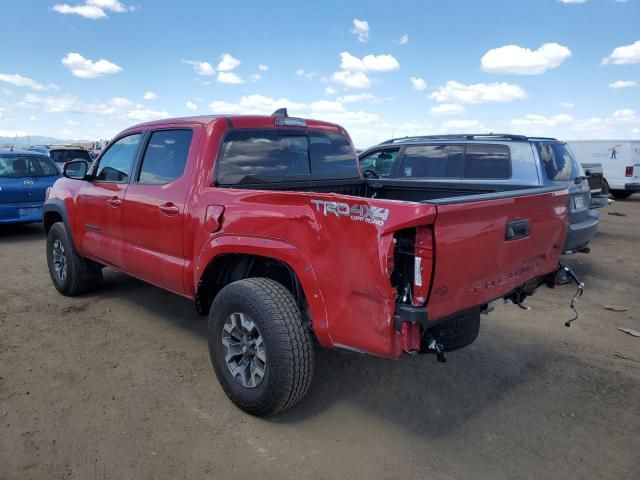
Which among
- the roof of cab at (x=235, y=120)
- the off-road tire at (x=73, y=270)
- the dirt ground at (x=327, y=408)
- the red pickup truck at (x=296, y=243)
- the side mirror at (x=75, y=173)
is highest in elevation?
the roof of cab at (x=235, y=120)

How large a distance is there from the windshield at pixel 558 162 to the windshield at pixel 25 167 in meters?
9.11

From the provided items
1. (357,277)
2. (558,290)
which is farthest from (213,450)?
(558,290)

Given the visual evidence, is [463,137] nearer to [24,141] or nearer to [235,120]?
[235,120]

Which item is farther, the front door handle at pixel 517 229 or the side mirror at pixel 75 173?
the side mirror at pixel 75 173

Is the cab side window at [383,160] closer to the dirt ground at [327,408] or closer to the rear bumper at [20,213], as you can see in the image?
the dirt ground at [327,408]

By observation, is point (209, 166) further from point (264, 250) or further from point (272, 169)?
point (264, 250)

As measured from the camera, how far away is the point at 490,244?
2730 mm

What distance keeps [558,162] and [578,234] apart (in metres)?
0.97

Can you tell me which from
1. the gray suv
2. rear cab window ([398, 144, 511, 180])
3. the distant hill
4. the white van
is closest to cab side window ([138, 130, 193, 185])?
the gray suv

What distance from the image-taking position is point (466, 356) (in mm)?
4113

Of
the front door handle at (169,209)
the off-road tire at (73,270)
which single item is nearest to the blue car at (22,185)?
the off-road tire at (73,270)

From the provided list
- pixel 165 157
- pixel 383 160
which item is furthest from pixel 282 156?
pixel 383 160

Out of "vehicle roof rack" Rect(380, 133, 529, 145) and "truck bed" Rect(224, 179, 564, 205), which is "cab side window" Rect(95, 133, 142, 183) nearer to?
"truck bed" Rect(224, 179, 564, 205)

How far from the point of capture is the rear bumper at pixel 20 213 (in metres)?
9.03
